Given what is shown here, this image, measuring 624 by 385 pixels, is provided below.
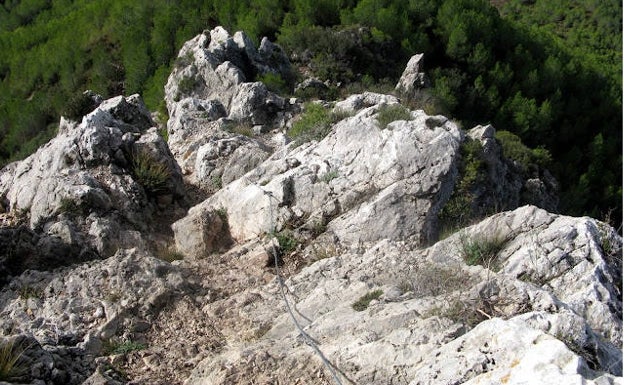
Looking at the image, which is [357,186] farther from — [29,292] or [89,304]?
[29,292]

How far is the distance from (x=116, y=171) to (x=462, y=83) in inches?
599

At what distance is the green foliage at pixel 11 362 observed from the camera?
437cm

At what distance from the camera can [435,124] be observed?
860cm

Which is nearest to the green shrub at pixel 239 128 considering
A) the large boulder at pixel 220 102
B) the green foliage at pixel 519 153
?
the large boulder at pixel 220 102

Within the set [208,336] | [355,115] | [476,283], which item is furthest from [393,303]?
[355,115]

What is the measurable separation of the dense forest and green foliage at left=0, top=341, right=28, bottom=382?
43.9ft

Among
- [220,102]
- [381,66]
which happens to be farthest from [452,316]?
[381,66]

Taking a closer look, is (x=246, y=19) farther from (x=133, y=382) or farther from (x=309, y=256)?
(x=133, y=382)

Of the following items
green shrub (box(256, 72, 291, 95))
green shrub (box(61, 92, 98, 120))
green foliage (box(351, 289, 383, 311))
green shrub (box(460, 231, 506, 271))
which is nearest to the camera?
green foliage (box(351, 289, 383, 311))

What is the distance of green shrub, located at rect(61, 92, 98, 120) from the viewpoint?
41.2 feet

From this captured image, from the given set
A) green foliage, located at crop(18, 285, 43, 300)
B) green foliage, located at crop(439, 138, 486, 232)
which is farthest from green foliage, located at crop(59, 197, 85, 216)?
green foliage, located at crop(439, 138, 486, 232)

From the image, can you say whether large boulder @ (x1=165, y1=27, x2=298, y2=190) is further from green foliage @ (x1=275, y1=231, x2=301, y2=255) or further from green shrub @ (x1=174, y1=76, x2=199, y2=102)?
green foliage @ (x1=275, y1=231, x2=301, y2=255)

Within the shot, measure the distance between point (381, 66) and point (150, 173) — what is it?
1250cm

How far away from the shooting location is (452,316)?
4398 mm
